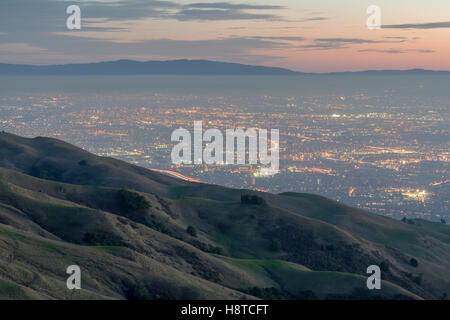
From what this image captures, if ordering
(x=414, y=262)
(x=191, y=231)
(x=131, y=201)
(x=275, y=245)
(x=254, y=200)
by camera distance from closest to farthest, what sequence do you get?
(x=191, y=231), (x=275, y=245), (x=131, y=201), (x=414, y=262), (x=254, y=200)

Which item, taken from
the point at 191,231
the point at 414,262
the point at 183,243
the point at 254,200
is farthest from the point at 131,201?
the point at 414,262

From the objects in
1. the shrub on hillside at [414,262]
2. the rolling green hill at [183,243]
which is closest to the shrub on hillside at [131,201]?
the rolling green hill at [183,243]

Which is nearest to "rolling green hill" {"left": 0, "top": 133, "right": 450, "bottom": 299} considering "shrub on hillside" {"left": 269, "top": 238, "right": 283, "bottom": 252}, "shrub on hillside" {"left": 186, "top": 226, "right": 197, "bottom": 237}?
"shrub on hillside" {"left": 269, "top": 238, "right": 283, "bottom": 252}

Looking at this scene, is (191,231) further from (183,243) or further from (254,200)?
(254,200)

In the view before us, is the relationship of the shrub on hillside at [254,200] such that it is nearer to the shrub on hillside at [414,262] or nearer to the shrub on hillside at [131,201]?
the shrub on hillside at [131,201]

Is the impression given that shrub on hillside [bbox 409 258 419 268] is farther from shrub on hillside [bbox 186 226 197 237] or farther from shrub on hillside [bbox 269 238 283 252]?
shrub on hillside [bbox 186 226 197 237]

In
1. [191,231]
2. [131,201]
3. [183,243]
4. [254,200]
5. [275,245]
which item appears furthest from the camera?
[254,200]
